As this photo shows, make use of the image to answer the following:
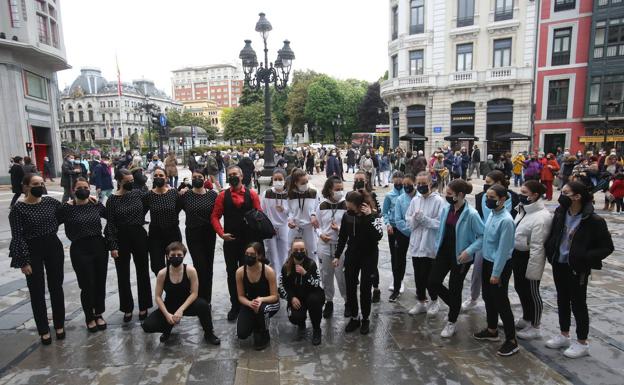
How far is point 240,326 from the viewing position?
167 inches

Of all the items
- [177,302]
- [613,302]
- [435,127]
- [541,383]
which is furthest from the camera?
[435,127]

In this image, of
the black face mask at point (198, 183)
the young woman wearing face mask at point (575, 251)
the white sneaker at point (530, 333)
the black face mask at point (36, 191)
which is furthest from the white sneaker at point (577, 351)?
the black face mask at point (36, 191)

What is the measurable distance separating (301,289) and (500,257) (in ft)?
7.02

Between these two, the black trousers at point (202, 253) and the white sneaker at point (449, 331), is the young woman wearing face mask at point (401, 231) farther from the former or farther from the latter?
the black trousers at point (202, 253)

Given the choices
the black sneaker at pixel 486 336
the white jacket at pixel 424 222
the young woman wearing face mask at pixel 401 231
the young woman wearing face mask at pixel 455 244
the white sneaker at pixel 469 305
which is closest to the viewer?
the young woman wearing face mask at pixel 455 244

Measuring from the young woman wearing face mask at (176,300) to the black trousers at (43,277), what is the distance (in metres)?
1.06

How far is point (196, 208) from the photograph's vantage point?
16.2ft

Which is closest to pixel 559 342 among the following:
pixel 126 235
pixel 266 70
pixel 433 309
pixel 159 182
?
pixel 433 309

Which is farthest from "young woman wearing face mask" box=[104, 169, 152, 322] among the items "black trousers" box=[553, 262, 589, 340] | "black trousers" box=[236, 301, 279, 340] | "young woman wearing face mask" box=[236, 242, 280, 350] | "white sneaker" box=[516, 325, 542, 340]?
"black trousers" box=[553, 262, 589, 340]

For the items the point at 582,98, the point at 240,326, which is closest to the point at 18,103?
the point at 240,326

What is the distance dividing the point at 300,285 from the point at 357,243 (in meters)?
0.81

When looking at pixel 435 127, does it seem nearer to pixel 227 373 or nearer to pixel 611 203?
pixel 611 203

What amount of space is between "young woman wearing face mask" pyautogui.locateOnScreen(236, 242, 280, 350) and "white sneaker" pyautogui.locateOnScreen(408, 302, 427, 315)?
5.91 feet

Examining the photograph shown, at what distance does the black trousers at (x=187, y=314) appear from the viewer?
4316 millimetres
